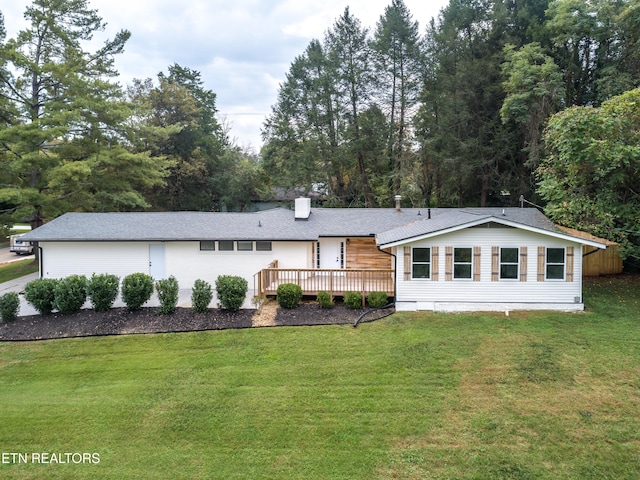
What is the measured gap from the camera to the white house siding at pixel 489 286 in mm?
10828

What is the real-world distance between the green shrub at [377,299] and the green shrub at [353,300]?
0.98ft

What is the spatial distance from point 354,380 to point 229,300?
5.00m

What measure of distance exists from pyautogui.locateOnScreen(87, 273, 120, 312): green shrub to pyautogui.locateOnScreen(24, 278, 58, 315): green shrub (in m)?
1.07

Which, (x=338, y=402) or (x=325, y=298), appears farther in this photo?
(x=325, y=298)

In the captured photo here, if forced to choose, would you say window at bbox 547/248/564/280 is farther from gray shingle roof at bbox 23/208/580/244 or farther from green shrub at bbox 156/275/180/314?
green shrub at bbox 156/275/180/314

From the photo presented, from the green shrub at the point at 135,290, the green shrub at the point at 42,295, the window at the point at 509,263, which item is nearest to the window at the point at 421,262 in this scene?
the window at the point at 509,263

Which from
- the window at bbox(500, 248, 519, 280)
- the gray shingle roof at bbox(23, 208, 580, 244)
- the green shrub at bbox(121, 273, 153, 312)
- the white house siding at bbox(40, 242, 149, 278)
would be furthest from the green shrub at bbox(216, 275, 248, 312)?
the window at bbox(500, 248, 519, 280)

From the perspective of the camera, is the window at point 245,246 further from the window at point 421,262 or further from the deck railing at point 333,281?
the window at point 421,262

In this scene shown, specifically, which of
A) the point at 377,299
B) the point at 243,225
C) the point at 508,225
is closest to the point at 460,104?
the point at 508,225

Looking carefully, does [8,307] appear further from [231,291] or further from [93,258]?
[231,291]

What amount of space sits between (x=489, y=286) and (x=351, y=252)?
18.0 ft

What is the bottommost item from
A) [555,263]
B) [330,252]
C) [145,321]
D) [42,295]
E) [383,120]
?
[145,321]

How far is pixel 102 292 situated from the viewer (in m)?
11.0

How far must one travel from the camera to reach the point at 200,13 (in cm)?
1612
